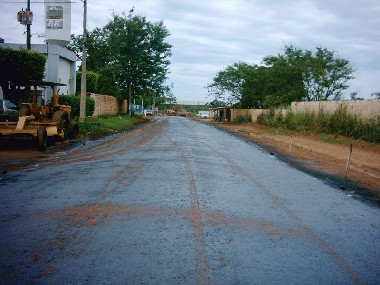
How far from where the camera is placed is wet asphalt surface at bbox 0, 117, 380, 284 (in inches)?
168

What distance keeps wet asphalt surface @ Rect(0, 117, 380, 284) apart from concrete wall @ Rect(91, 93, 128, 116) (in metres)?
29.9

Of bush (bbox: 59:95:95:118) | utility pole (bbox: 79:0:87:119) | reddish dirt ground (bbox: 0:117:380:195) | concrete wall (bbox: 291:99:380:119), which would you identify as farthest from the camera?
bush (bbox: 59:95:95:118)

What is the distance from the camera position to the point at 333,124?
87.4ft

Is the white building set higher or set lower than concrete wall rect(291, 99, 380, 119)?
higher

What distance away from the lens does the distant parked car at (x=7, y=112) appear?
69.9 feet

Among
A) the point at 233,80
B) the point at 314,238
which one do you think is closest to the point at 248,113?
the point at 233,80

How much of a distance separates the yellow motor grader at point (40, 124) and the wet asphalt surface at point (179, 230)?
199 inches

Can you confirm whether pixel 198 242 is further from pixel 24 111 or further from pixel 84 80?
pixel 84 80

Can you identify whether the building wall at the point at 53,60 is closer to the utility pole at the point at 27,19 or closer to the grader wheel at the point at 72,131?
the utility pole at the point at 27,19

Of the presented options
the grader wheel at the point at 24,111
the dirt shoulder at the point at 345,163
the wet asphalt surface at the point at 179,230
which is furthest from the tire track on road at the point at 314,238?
the grader wheel at the point at 24,111

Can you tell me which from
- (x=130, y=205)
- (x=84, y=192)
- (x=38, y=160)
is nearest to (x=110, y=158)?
(x=38, y=160)

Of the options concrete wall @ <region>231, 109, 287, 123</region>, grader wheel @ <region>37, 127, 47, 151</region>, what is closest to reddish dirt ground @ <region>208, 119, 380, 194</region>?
grader wheel @ <region>37, 127, 47, 151</region>

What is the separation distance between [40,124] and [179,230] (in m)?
12.0

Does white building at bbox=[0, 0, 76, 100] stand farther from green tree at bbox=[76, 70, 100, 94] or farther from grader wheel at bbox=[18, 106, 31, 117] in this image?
grader wheel at bbox=[18, 106, 31, 117]
